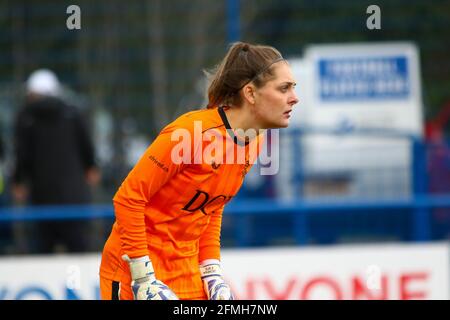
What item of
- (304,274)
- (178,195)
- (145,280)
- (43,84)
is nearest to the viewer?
(145,280)

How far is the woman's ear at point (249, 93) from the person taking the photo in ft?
13.8

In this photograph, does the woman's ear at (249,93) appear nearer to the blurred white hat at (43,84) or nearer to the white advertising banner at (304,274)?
the white advertising banner at (304,274)

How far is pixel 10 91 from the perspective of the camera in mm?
9594

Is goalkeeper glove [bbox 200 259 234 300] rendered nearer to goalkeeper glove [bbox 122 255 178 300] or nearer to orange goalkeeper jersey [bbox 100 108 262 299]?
orange goalkeeper jersey [bbox 100 108 262 299]

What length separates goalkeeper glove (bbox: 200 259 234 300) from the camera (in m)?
4.30

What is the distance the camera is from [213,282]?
4.36 metres

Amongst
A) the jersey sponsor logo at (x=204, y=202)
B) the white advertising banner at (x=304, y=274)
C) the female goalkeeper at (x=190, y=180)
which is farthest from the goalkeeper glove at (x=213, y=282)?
the white advertising banner at (x=304, y=274)

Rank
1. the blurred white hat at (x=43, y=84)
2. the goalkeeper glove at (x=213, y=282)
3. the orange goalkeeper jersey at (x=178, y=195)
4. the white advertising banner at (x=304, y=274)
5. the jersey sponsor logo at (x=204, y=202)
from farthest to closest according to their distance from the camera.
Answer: the blurred white hat at (x=43, y=84) → the white advertising banner at (x=304, y=274) → the goalkeeper glove at (x=213, y=282) → the jersey sponsor logo at (x=204, y=202) → the orange goalkeeper jersey at (x=178, y=195)

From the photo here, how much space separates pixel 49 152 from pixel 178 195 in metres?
4.95

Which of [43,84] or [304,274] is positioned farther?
[43,84]

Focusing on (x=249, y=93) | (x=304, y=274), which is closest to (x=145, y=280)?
(x=249, y=93)

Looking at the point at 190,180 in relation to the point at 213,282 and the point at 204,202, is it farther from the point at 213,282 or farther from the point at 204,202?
the point at 213,282

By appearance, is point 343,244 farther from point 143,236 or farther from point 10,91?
point 143,236
